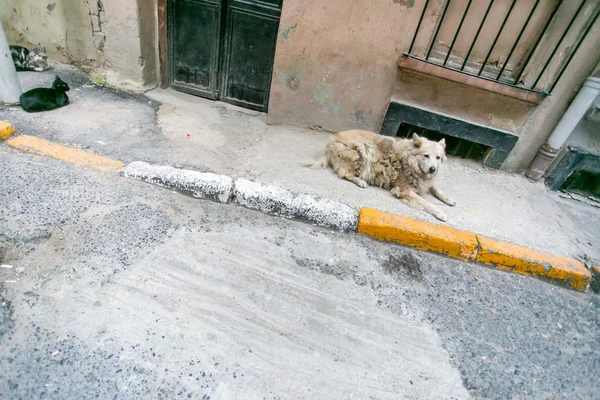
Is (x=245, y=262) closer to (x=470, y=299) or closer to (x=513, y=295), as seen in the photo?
(x=470, y=299)

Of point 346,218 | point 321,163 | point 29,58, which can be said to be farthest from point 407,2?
point 29,58

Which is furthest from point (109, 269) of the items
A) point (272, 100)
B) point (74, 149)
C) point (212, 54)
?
point (212, 54)

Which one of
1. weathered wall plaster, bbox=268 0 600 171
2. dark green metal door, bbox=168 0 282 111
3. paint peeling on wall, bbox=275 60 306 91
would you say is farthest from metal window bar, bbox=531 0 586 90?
dark green metal door, bbox=168 0 282 111

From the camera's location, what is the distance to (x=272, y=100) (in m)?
4.64

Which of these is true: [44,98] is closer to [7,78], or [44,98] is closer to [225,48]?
[7,78]

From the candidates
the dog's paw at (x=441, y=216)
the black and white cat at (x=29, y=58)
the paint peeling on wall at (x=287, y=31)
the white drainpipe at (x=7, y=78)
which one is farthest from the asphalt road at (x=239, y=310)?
the black and white cat at (x=29, y=58)

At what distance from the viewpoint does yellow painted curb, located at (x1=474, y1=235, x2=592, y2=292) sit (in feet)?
9.85

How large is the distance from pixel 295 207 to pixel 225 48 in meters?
3.14

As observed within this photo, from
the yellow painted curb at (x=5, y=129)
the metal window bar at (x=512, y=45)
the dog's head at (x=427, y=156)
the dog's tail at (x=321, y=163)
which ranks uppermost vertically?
the metal window bar at (x=512, y=45)

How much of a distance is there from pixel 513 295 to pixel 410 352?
4.35 feet

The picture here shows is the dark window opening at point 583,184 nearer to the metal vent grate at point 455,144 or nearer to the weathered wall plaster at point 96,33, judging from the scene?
the metal vent grate at point 455,144

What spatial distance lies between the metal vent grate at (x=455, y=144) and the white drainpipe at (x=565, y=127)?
70 centimetres

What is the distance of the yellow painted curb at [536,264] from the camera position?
118 inches

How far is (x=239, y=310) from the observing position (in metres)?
2.21
